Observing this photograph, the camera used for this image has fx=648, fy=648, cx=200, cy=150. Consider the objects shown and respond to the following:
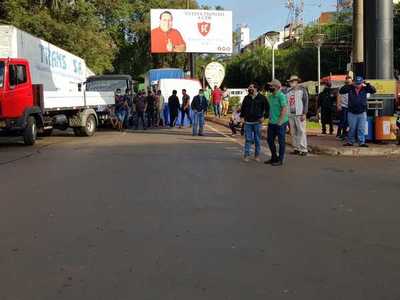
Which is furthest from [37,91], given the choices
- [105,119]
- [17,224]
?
[17,224]

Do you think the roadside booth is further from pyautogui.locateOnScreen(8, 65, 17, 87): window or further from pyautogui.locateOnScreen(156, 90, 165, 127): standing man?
pyautogui.locateOnScreen(156, 90, 165, 127): standing man

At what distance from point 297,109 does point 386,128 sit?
307 cm

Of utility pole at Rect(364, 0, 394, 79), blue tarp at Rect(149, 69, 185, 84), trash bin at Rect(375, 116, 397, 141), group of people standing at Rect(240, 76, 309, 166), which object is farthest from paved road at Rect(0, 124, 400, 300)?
blue tarp at Rect(149, 69, 185, 84)

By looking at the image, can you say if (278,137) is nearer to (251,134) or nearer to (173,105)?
(251,134)

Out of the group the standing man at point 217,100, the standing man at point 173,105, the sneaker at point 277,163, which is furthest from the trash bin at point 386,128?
the standing man at point 217,100

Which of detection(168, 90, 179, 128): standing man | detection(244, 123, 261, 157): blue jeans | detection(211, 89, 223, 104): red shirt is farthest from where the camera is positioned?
detection(211, 89, 223, 104): red shirt

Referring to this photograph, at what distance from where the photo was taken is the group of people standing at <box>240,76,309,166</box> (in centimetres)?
1299

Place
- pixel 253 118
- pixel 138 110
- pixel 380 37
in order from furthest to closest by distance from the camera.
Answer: pixel 138 110
pixel 380 37
pixel 253 118

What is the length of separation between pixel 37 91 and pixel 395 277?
15674mm

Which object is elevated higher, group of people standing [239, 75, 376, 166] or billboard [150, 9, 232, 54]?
billboard [150, 9, 232, 54]

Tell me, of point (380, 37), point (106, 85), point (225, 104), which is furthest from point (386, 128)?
point (225, 104)

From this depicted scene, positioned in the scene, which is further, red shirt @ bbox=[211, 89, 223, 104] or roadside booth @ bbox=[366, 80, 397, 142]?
red shirt @ bbox=[211, 89, 223, 104]

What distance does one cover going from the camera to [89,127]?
23.0m

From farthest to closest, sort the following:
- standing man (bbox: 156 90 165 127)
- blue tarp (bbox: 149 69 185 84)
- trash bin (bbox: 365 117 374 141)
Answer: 1. blue tarp (bbox: 149 69 185 84)
2. standing man (bbox: 156 90 165 127)
3. trash bin (bbox: 365 117 374 141)
